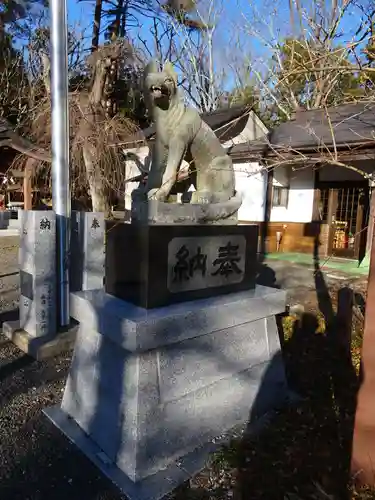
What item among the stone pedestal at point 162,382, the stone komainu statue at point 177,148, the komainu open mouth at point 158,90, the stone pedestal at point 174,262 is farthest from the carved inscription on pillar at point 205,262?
the komainu open mouth at point 158,90

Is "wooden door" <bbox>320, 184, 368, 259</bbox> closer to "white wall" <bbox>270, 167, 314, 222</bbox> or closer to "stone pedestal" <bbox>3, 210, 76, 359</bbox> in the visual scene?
"white wall" <bbox>270, 167, 314, 222</bbox>

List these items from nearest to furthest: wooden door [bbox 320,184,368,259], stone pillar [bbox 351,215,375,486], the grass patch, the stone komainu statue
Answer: stone pillar [bbox 351,215,375,486] < the grass patch < the stone komainu statue < wooden door [bbox 320,184,368,259]

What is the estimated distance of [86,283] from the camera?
4.78 m

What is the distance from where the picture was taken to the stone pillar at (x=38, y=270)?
414 cm

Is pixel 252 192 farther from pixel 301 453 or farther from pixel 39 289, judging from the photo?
pixel 301 453

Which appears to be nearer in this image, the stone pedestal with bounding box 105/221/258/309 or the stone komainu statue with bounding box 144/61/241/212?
the stone pedestal with bounding box 105/221/258/309

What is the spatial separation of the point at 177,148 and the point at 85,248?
233cm

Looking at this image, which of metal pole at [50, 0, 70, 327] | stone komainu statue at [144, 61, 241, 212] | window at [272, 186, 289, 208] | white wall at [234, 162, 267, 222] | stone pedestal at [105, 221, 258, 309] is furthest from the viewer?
window at [272, 186, 289, 208]

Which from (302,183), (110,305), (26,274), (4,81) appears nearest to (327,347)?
(110,305)

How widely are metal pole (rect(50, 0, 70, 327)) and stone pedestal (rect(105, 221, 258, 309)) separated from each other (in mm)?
1618

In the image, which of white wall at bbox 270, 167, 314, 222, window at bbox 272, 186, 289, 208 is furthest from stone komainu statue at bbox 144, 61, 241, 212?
window at bbox 272, 186, 289, 208

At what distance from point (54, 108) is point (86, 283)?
223 cm

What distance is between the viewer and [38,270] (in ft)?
13.8

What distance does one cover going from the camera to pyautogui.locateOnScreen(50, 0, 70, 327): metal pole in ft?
14.3
